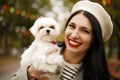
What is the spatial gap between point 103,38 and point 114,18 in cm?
388

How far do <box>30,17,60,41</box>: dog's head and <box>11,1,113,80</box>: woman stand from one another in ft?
0.89

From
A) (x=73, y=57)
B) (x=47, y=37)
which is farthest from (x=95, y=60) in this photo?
(x=47, y=37)

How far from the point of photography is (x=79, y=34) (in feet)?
10.6

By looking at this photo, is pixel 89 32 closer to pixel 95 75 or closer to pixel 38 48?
pixel 95 75

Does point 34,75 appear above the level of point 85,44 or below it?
below

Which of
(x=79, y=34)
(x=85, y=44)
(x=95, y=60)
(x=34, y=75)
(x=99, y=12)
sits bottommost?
(x=34, y=75)

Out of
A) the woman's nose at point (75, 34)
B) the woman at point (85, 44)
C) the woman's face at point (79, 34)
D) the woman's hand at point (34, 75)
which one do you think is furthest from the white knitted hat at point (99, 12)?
the woman's hand at point (34, 75)

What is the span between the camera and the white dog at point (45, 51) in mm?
3539

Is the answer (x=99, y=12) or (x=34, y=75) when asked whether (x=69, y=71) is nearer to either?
(x=34, y=75)

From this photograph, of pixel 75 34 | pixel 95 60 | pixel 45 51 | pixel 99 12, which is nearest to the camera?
pixel 75 34

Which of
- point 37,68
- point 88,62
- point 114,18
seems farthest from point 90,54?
point 114,18

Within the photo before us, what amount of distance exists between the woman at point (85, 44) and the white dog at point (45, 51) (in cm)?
9

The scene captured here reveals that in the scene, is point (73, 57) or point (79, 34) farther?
point (73, 57)

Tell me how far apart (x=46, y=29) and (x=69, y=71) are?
572 millimetres
